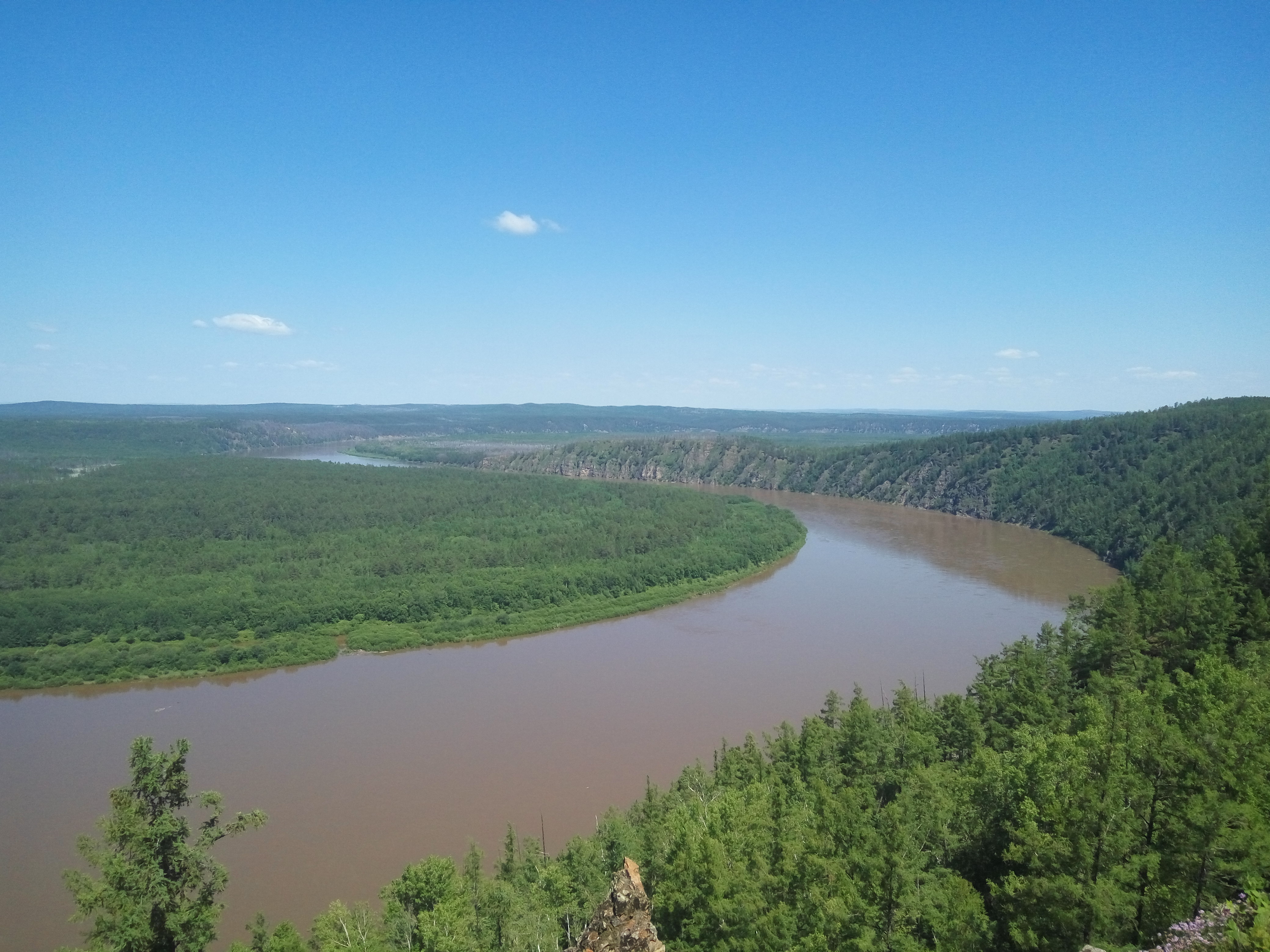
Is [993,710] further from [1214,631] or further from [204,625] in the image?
[204,625]

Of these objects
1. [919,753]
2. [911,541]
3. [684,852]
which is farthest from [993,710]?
[911,541]

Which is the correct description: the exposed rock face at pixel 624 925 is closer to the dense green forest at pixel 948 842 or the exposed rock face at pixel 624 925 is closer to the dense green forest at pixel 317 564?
the dense green forest at pixel 948 842

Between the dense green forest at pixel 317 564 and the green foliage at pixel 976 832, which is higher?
the green foliage at pixel 976 832

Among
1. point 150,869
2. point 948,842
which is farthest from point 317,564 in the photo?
point 948,842

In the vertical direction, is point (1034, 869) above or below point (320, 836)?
above

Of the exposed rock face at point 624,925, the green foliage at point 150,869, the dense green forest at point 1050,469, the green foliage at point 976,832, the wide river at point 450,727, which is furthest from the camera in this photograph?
the dense green forest at point 1050,469

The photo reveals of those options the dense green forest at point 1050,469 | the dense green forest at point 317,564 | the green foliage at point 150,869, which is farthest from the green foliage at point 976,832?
the dense green forest at point 317,564
